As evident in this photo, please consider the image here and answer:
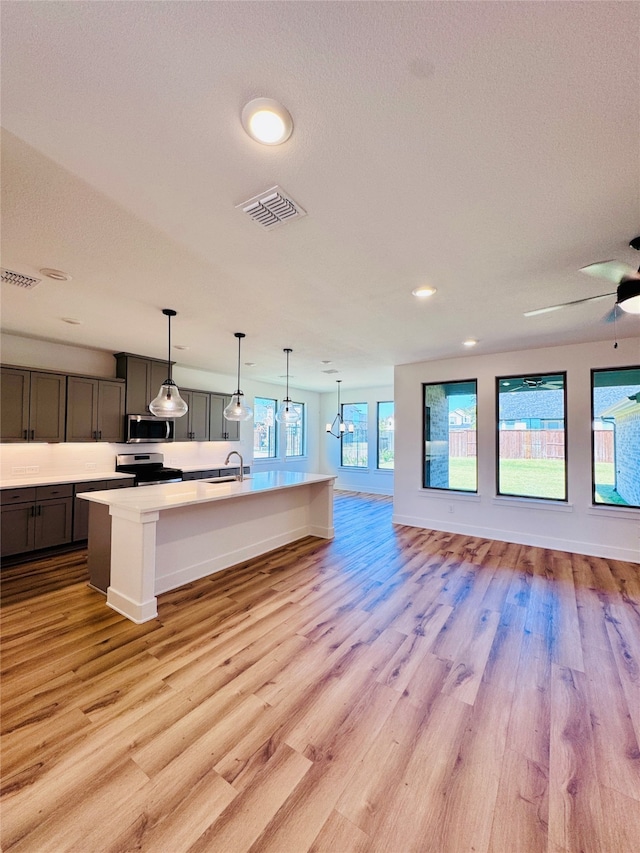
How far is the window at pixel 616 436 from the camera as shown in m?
4.40

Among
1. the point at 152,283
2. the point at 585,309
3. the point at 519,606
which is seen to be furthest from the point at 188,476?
the point at 585,309

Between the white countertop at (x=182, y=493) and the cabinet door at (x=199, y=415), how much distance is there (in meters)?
2.28

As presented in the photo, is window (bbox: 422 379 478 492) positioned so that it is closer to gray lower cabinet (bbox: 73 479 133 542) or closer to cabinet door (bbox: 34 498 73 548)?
gray lower cabinet (bbox: 73 479 133 542)

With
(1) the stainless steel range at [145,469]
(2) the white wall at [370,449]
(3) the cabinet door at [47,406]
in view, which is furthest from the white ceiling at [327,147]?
(2) the white wall at [370,449]

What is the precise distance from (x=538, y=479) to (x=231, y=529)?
441cm

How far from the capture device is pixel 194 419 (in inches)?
250

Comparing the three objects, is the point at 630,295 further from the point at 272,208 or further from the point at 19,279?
the point at 19,279

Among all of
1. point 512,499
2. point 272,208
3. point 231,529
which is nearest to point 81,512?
point 231,529

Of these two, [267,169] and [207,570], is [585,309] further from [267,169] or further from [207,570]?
[207,570]

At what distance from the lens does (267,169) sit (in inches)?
61.8

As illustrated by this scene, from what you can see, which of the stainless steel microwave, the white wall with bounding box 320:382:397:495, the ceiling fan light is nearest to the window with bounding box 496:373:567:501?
the ceiling fan light

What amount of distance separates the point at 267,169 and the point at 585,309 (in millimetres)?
3385

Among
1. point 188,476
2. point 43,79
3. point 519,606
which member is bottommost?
point 519,606

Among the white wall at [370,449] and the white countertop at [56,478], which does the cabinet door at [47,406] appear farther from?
the white wall at [370,449]
